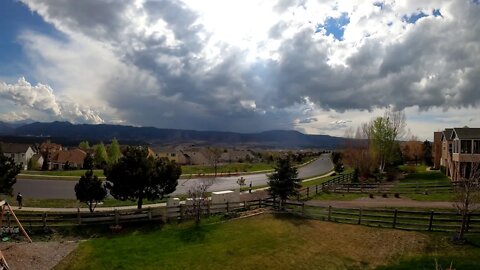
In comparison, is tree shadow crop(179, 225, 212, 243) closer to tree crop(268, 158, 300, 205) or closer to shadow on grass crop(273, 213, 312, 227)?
shadow on grass crop(273, 213, 312, 227)

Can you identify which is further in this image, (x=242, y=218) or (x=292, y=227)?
(x=242, y=218)

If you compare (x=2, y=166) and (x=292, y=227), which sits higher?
(x=2, y=166)

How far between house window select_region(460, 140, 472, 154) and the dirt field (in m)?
45.7

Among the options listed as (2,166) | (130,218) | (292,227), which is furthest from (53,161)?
(292,227)

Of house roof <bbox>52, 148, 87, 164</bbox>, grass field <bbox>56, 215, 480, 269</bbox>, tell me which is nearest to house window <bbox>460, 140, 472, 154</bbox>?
grass field <bbox>56, 215, 480, 269</bbox>

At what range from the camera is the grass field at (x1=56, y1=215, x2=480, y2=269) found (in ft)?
61.4

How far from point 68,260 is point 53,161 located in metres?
97.2

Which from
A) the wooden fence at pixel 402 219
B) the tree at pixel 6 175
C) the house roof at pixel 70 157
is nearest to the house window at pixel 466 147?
the wooden fence at pixel 402 219

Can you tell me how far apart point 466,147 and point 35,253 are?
48007mm

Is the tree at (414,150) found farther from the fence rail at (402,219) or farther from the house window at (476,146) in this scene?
the fence rail at (402,219)

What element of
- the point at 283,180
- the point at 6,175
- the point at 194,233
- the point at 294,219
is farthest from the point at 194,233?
the point at 6,175

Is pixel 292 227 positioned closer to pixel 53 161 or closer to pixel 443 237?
pixel 443 237

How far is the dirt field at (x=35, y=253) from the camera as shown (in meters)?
18.8

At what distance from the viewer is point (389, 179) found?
2256 inches
